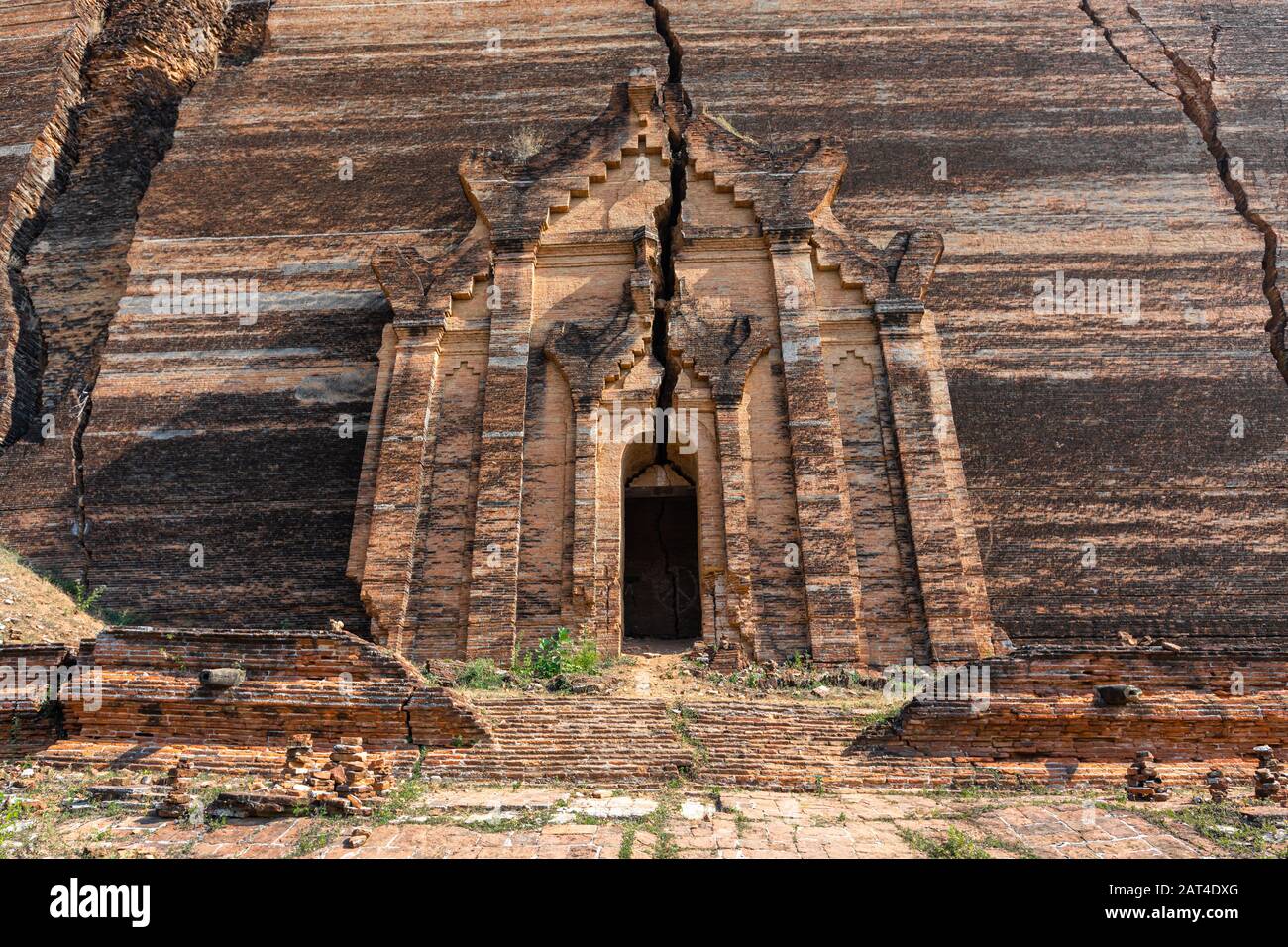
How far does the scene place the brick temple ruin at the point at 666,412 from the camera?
36.5ft

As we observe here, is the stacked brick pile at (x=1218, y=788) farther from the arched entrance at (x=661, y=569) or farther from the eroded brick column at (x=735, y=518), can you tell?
the arched entrance at (x=661, y=569)

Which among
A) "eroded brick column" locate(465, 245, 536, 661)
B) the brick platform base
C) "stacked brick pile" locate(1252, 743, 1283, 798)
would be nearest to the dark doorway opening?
"eroded brick column" locate(465, 245, 536, 661)

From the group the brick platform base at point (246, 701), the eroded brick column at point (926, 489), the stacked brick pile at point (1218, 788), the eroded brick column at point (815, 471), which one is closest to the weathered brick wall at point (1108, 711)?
the stacked brick pile at point (1218, 788)

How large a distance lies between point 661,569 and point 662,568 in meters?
0.02

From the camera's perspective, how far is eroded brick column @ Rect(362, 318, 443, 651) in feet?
37.0

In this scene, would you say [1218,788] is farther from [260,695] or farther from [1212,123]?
[1212,123]

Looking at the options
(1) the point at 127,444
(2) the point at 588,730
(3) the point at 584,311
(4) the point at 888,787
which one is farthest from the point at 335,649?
(1) the point at 127,444

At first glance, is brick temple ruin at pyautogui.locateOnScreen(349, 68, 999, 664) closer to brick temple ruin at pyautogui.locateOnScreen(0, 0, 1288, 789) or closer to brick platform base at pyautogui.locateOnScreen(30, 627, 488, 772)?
brick temple ruin at pyautogui.locateOnScreen(0, 0, 1288, 789)

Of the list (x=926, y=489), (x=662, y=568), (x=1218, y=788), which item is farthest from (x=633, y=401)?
(x=1218, y=788)

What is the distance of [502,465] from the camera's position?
1184 centimetres

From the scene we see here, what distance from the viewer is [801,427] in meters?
11.9

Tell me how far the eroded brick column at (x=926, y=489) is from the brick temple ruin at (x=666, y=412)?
3cm

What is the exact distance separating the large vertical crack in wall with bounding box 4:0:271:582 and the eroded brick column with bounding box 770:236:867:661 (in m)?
10.7

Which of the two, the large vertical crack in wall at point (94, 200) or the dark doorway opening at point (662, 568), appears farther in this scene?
the large vertical crack in wall at point (94, 200)
